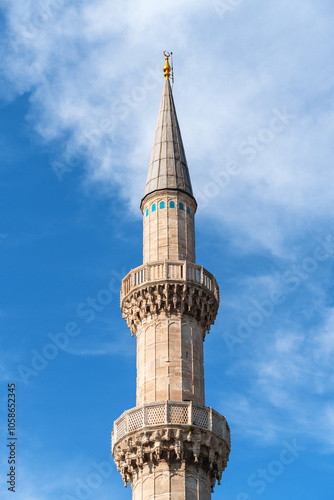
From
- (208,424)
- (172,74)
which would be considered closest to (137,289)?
(208,424)

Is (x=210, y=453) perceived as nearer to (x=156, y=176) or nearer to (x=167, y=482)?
(x=167, y=482)

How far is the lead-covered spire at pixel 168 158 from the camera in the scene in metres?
49.5

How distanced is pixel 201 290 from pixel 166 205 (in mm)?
5448

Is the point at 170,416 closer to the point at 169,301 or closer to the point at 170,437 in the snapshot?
the point at 170,437

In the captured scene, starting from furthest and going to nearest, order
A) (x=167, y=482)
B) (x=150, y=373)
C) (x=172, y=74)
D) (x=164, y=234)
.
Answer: (x=172, y=74) < (x=164, y=234) < (x=150, y=373) < (x=167, y=482)

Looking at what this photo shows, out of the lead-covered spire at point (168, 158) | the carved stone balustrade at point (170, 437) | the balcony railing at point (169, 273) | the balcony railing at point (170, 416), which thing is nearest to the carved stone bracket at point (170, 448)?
the carved stone balustrade at point (170, 437)

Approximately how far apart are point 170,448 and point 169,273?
8941mm

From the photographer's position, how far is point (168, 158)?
5044 cm

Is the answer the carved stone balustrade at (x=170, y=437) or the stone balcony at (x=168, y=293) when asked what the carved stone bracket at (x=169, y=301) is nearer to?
the stone balcony at (x=168, y=293)

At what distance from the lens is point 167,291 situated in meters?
45.0

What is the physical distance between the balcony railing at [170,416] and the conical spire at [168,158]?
1269cm

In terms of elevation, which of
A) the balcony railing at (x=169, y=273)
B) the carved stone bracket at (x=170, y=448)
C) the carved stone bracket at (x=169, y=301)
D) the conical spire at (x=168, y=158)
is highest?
the conical spire at (x=168, y=158)

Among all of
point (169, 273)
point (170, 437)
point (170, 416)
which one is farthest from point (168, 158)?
point (170, 437)

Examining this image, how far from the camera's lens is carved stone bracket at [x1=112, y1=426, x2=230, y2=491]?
40875 mm
